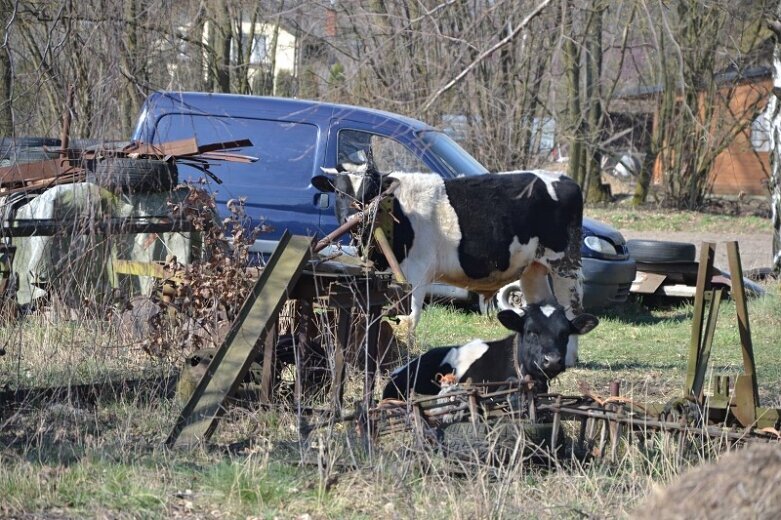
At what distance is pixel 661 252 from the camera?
14.0 m

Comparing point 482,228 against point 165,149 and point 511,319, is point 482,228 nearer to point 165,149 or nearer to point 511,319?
point 511,319

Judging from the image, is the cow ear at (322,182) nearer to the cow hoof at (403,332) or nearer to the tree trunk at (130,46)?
the cow hoof at (403,332)

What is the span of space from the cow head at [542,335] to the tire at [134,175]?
2.61 meters

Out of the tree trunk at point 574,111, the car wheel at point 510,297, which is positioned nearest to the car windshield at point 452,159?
the car wheel at point 510,297

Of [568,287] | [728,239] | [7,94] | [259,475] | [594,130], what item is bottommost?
[259,475]

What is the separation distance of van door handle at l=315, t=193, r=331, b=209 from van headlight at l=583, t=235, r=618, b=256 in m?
3.23

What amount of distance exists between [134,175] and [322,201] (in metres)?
3.81

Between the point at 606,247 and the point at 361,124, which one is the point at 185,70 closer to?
the point at 361,124

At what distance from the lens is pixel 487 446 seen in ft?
18.8

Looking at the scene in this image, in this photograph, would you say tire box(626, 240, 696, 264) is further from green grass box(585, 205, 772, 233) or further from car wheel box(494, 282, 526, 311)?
green grass box(585, 205, 772, 233)

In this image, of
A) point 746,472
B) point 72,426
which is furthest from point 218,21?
point 746,472

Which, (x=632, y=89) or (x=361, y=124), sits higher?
(x=632, y=89)

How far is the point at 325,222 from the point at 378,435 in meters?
5.42

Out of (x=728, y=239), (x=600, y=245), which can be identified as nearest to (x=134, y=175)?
(x=600, y=245)
